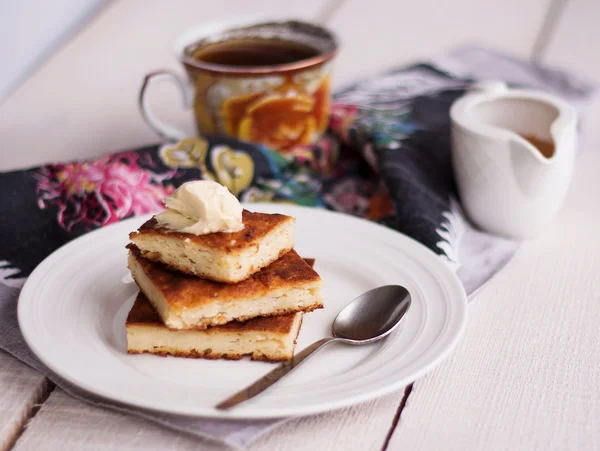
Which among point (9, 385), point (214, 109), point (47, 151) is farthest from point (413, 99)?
point (9, 385)

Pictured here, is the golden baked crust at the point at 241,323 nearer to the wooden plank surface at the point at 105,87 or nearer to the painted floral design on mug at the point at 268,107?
the painted floral design on mug at the point at 268,107

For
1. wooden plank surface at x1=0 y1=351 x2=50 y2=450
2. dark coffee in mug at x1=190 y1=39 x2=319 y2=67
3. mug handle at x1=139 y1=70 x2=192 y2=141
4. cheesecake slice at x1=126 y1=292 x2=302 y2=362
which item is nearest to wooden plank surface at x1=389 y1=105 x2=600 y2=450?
cheesecake slice at x1=126 y1=292 x2=302 y2=362

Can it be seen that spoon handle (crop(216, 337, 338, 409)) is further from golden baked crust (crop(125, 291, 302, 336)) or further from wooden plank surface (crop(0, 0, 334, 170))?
wooden plank surface (crop(0, 0, 334, 170))

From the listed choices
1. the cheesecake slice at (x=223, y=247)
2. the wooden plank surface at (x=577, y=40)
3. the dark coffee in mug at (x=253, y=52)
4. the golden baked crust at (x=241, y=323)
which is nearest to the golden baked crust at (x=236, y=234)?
the cheesecake slice at (x=223, y=247)

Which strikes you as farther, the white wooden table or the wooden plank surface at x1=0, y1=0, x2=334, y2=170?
the wooden plank surface at x1=0, y1=0, x2=334, y2=170

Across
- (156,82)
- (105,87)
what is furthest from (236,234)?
(105,87)

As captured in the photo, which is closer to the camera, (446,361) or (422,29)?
(446,361)

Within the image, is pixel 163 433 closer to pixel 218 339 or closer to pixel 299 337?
pixel 218 339
